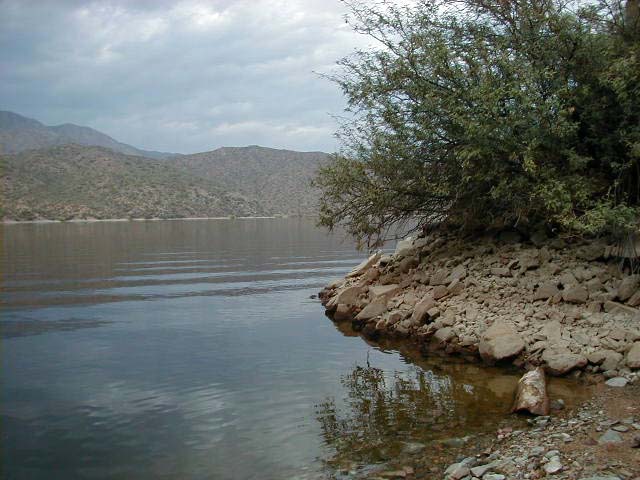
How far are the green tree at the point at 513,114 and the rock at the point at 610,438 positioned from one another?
509 centimetres

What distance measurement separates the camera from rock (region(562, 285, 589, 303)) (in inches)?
446

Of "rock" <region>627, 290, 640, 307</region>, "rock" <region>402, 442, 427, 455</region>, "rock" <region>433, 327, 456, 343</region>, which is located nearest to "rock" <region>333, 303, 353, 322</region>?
"rock" <region>433, 327, 456, 343</region>

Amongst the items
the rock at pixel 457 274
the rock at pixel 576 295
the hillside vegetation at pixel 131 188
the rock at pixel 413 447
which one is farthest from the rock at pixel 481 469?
the hillside vegetation at pixel 131 188

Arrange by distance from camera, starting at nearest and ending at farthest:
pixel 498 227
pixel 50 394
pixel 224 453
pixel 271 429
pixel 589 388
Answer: pixel 224 453 < pixel 271 429 < pixel 589 388 < pixel 50 394 < pixel 498 227

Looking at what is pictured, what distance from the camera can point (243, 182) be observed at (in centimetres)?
14438

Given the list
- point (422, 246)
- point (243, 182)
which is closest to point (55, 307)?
point (422, 246)

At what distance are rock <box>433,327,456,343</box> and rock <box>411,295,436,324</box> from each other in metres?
0.78

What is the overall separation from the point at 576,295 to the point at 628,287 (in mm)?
976

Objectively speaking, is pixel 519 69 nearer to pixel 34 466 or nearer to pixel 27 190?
pixel 34 466

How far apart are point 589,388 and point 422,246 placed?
8182 mm

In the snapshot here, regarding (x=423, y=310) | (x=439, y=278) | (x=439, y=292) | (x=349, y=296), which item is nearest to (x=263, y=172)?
(x=349, y=296)

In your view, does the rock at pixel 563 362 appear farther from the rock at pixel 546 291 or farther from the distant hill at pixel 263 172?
the distant hill at pixel 263 172

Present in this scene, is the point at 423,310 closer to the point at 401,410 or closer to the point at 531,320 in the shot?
the point at 531,320

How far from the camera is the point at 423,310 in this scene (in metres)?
13.3
